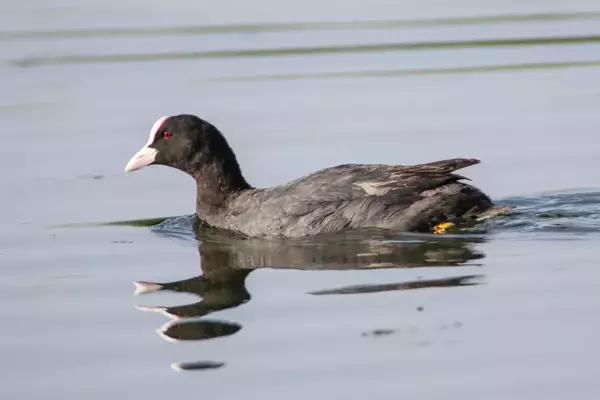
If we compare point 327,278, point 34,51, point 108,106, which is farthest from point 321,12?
point 327,278

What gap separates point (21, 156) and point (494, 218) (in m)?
4.44

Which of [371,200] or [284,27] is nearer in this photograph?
[371,200]

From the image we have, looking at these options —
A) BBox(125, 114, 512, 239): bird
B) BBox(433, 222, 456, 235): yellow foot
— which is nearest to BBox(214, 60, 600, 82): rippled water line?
BBox(125, 114, 512, 239): bird

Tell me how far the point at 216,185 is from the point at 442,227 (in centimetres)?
190

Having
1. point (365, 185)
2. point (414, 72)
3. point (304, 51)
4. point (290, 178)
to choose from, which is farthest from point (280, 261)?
point (304, 51)

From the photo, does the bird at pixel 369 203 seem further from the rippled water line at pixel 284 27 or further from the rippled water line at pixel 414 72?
the rippled water line at pixel 284 27

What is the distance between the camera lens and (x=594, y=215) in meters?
10.0

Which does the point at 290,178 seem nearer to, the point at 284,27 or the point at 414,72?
the point at 414,72

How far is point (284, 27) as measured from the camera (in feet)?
60.7

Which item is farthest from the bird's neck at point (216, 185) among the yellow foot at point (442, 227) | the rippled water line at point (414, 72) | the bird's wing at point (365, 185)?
the rippled water line at point (414, 72)

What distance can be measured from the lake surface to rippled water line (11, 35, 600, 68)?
2.0 inches

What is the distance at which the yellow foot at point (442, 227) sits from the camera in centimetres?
983

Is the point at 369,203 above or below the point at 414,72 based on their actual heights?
below

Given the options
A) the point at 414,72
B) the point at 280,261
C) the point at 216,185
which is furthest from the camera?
the point at 414,72
